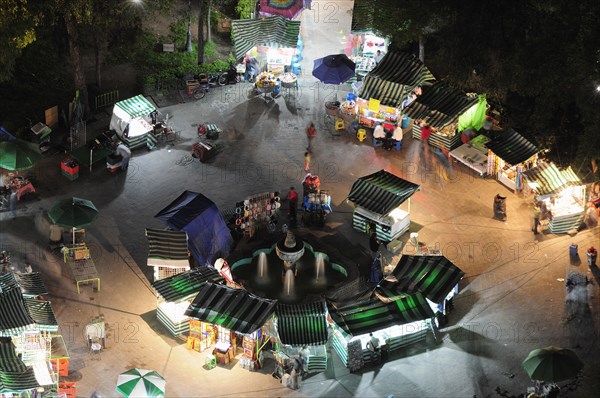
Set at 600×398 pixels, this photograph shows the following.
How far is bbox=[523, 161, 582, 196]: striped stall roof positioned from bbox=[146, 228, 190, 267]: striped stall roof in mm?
17060

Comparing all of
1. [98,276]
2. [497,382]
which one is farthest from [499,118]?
[98,276]

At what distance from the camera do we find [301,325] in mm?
38344

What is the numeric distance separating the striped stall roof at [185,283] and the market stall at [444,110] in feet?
54.0

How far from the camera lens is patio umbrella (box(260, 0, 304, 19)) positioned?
203 feet

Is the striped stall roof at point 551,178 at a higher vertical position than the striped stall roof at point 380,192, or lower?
higher

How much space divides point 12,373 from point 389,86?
2623 cm

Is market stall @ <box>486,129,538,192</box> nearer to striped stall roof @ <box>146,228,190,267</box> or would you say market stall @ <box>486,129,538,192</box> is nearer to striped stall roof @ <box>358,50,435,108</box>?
striped stall roof @ <box>358,50,435,108</box>

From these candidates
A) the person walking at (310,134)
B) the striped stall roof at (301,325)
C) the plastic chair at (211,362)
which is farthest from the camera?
the person walking at (310,134)

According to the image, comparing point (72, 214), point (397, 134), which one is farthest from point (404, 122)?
Answer: point (72, 214)

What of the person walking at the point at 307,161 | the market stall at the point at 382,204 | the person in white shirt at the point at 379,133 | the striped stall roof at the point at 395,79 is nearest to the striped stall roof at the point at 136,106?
the person walking at the point at 307,161

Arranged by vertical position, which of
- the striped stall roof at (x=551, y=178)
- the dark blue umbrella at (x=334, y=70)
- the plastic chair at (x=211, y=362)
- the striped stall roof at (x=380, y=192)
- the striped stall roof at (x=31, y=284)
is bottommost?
the plastic chair at (x=211, y=362)

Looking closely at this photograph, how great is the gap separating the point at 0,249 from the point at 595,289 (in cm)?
2593

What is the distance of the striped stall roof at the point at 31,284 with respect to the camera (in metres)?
40.2

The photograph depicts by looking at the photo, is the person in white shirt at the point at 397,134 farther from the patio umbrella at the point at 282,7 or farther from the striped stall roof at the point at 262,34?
the patio umbrella at the point at 282,7
